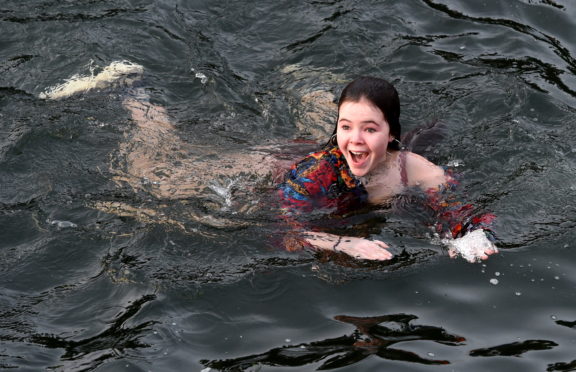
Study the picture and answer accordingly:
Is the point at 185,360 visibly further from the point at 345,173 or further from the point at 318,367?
the point at 345,173

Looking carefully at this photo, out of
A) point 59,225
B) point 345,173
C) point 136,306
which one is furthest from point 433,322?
point 59,225

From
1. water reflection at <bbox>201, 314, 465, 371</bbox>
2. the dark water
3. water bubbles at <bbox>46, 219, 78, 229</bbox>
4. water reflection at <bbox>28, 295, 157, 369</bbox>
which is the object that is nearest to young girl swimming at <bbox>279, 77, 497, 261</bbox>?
the dark water

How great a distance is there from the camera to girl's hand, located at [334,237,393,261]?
488 cm

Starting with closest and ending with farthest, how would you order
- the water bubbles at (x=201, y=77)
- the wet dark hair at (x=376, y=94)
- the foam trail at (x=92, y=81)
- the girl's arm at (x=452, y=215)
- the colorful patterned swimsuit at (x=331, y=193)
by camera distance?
the girl's arm at (x=452, y=215)
the wet dark hair at (x=376, y=94)
the colorful patterned swimsuit at (x=331, y=193)
the foam trail at (x=92, y=81)
the water bubbles at (x=201, y=77)

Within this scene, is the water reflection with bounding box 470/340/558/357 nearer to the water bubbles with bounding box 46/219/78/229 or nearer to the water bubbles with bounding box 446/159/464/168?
the water bubbles with bounding box 446/159/464/168

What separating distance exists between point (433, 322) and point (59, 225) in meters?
2.70

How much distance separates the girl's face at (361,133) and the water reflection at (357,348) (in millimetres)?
1227

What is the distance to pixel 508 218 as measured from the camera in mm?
5359

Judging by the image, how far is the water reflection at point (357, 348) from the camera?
421 cm

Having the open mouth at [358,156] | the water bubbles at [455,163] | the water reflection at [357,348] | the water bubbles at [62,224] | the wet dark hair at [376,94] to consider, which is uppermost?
the wet dark hair at [376,94]

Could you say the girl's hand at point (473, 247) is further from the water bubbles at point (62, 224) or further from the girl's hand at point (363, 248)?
the water bubbles at point (62, 224)

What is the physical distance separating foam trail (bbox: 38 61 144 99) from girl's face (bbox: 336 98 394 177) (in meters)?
2.78

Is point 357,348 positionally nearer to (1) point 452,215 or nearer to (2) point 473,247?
(2) point 473,247

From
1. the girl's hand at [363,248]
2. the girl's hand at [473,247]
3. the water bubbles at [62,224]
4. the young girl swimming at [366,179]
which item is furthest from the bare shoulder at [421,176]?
the water bubbles at [62,224]
